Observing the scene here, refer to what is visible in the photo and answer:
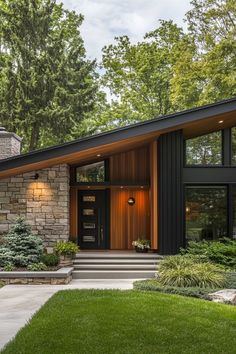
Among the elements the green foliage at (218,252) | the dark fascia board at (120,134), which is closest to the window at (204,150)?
the dark fascia board at (120,134)

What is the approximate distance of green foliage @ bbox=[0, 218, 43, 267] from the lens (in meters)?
11.8

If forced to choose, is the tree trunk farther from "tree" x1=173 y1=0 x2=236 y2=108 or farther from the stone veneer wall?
the stone veneer wall

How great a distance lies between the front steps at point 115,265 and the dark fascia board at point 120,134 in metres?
3.10

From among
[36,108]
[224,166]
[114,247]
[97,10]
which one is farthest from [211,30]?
[114,247]

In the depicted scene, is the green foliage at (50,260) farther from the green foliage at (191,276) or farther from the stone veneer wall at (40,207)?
the green foliage at (191,276)

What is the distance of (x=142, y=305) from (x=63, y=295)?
1917 mm

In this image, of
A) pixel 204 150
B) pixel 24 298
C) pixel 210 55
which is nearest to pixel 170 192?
pixel 204 150

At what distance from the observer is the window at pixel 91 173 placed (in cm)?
1501

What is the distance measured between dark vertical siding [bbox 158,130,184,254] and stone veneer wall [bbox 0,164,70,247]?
2794mm

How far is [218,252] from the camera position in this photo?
1217cm

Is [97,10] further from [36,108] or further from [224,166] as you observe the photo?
[224,166]

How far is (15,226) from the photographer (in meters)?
12.4

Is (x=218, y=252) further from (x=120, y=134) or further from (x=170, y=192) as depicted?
(x=120, y=134)

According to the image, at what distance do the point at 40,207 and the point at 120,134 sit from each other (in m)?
3.19
